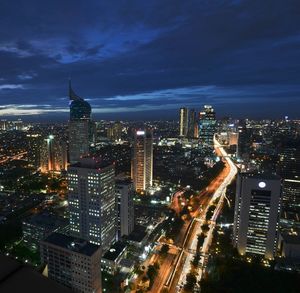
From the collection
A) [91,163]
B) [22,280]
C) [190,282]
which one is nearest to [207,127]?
[91,163]

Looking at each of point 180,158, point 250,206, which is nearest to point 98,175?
point 250,206

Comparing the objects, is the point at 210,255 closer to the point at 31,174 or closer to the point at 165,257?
the point at 165,257

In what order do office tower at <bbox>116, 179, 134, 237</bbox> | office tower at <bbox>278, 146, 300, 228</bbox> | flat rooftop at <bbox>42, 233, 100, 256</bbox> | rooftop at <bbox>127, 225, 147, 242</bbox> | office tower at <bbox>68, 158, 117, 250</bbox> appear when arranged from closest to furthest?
flat rooftop at <bbox>42, 233, 100, 256</bbox>
office tower at <bbox>68, 158, 117, 250</bbox>
rooftop at <bbox>127, 225, 147, 242</bbox>
office tower at <bbox>116, 179, 134, 237</bbox>
office tower at <bbox>278, 146, 300, 228</bbox>

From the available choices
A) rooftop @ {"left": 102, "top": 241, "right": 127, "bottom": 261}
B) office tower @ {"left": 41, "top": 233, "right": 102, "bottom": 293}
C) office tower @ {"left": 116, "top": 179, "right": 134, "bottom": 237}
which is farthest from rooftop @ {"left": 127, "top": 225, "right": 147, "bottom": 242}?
office tower @ {"left": 41, "top": 233, "right": 102, "bottom": 293}

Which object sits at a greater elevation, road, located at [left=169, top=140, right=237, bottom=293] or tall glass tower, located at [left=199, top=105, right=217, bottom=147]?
tall glass tower, located at [left=199, top=105, right=217, bottom=147]

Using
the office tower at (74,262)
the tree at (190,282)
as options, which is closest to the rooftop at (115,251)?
the office tower at (74,262)

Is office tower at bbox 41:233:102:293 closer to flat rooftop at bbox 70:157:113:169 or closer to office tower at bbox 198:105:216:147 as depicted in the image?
flat rooftop at bbox 70:157:113:169
